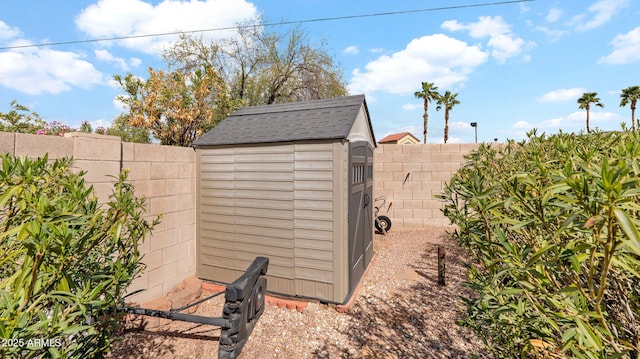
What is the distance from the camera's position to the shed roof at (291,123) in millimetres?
4309

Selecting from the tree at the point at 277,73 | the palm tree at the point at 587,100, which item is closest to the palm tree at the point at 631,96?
the palm tree at the point at 587,100

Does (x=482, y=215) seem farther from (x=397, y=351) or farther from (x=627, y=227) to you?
(x=397, y=351)

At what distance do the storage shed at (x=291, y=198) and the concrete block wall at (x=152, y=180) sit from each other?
0.27 metres

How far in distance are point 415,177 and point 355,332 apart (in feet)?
20.1

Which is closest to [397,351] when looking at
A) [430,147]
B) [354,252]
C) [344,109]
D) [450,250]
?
[354,252]

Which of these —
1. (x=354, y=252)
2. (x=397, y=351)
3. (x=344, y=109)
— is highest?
(x=344, y=109)

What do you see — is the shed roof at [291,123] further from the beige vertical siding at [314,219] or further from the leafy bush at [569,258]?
the leafy bush at [569,258]

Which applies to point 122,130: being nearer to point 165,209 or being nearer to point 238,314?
point 165,209

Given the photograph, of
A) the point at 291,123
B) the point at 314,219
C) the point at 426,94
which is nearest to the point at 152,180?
the point at 291,123

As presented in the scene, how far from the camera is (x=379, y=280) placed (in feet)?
17.3

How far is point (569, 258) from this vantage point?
2.66 ft

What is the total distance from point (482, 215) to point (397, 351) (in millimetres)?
2636

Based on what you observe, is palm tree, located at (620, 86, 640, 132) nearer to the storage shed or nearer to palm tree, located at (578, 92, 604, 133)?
palm tree, located at (578, 92, 604, 133)

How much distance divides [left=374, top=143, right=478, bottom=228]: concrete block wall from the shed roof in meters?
3.38
